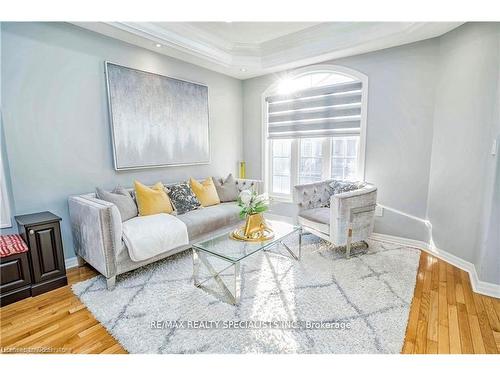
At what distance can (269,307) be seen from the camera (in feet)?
6.82

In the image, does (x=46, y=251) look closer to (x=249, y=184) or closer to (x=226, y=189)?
(x=226, y=189)

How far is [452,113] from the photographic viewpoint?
2859mm

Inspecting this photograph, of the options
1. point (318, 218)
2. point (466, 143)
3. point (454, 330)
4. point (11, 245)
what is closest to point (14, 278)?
point (11, 245)

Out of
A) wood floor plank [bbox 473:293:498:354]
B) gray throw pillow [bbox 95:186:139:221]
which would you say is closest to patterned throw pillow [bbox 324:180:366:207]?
wood floor plank [bbox 473:293:498:354]

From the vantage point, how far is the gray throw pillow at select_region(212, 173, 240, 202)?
12.9ft

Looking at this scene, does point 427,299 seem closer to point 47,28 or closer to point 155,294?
point 155,294

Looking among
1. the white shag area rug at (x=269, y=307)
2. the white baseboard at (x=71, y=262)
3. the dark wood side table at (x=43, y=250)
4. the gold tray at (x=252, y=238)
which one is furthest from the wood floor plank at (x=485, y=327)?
the white baseboard at (x=71, y=262)

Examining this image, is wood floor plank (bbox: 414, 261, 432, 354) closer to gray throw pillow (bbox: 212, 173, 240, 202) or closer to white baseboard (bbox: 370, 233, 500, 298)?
white baseboard (bbox: 370, 233, 500, 298)

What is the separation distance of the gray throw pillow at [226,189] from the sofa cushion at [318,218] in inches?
44.0

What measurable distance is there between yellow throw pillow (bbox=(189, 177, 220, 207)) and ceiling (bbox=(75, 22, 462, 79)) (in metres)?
1.72

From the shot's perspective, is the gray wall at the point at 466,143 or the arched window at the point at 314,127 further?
the arched window at the point at 314,127

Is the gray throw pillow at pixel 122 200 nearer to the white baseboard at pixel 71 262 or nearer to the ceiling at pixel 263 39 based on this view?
the white baseboard at pixel 71 262

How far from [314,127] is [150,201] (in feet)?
8.48

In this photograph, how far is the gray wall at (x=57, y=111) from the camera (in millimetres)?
2377
